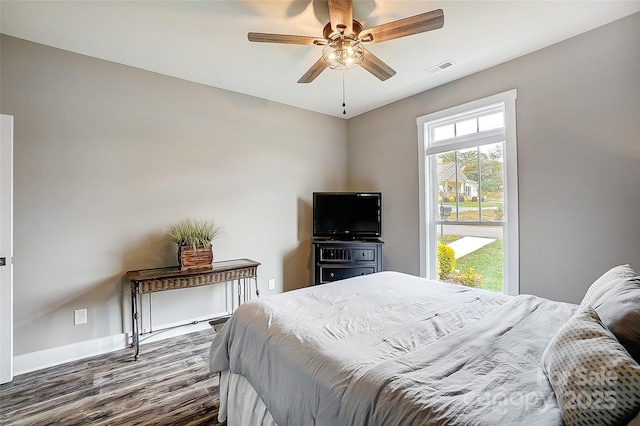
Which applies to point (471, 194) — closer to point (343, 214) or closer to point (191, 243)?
point (343, 214)

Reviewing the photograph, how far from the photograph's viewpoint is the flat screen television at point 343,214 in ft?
12.6

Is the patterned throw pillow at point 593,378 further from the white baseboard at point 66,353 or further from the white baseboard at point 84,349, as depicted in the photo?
the white baseboard at point 66,353

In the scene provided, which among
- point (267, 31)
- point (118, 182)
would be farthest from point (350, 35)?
point (118, 182)

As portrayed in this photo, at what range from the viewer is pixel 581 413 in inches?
28.6

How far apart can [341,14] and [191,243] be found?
2.38 m

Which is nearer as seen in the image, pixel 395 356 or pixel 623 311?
pixel 623 311

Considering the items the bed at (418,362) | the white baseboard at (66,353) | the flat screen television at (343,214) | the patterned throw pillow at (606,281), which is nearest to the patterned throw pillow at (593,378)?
the bed at (418,362)

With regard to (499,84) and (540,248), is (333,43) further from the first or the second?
(540,248)

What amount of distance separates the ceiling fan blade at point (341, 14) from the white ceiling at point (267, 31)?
260mm

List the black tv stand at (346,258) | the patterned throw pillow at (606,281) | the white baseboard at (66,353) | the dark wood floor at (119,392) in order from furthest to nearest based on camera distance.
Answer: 1. the black tv stand at (346,258)
2. the white baseboard at (66,353)
3. the dark wood floor at (119,392)
4. the patterned throw pillow at (606,281)

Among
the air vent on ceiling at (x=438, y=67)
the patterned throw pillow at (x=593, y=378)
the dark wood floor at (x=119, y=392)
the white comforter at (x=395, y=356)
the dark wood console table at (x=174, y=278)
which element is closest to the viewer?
the patterned throw pillow at (x=593, y=378)

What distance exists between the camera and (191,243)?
9.45 ft

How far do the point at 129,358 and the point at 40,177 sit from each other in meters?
1.76

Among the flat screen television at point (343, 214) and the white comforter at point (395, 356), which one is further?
the flat screen television at point (343, 214)
